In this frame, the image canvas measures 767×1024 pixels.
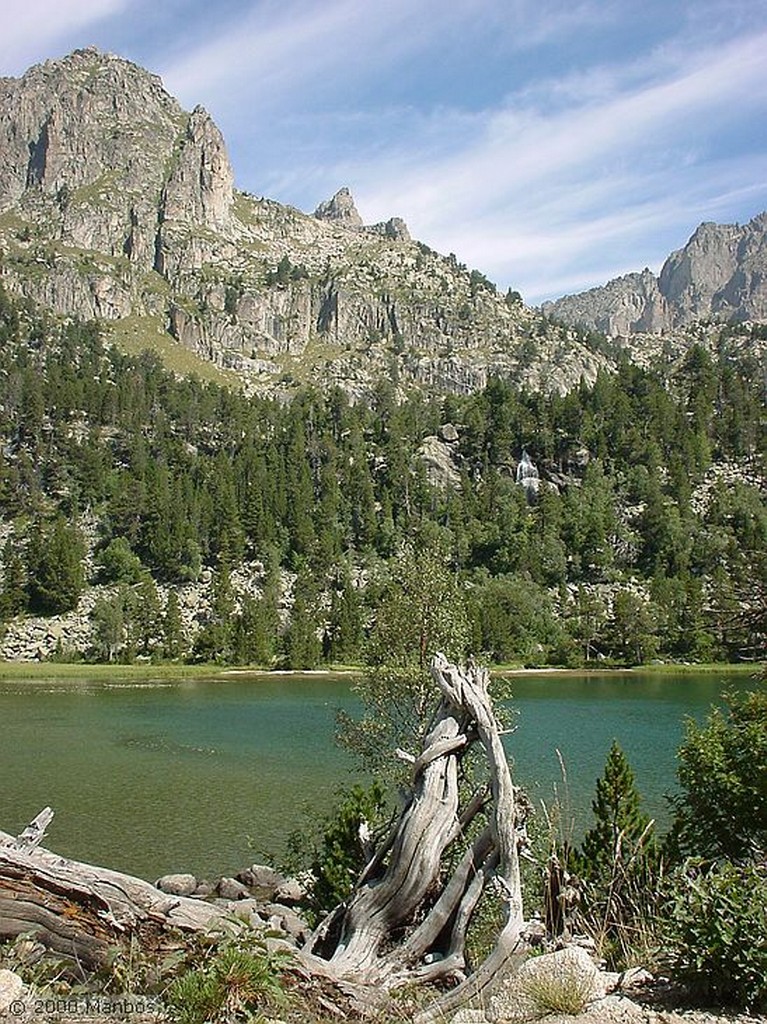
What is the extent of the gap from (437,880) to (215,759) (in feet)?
132

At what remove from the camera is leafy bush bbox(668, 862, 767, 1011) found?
762 cm

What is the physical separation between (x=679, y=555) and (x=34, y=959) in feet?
483

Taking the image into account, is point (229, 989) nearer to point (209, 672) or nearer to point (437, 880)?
point (437, 880)

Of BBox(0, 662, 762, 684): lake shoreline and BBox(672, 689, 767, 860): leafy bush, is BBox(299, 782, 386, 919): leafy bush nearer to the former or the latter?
BBox(672, 689, 767, 860): leafy bush

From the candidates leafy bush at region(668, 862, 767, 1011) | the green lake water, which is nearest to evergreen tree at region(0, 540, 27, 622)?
the green lake water

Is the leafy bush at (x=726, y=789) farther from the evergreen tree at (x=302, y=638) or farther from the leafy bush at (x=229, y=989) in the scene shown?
the evergreen tree at (x=302, y=638)

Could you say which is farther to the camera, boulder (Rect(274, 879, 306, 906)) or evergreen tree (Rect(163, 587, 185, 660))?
evergreen tree (Rect(163, 587, 185, 660))

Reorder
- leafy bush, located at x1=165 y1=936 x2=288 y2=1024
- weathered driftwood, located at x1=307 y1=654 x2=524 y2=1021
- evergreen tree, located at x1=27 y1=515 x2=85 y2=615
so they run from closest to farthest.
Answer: leafy bush, located at x1=165 y1=936 x2=288 y2=1024 < weathered driftwood, located at x1=307 y1=654 x2=524 y2=1021 < evergreen tree, located at x1=27 y1=515 x2=85 y2=615

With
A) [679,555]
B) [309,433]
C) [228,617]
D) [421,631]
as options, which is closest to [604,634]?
[679,555]

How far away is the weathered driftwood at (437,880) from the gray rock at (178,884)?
16.1 m

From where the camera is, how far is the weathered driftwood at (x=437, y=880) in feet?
30.4

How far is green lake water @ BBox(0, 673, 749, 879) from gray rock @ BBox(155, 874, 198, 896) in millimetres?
2409

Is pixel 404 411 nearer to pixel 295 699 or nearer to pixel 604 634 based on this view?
pixel 604 634

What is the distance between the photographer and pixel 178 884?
2500 centimetres
